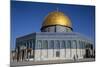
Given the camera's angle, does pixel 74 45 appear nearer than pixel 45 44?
No

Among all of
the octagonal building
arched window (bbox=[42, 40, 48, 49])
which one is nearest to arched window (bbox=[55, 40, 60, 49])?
the octagonal building

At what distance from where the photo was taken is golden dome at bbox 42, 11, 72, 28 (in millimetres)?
3062

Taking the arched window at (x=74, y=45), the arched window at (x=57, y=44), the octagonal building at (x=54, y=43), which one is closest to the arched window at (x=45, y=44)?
the octagonal building at (x=54, y=43)

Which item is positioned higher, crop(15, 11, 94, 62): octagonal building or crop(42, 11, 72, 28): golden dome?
crop(42, 11, 72, 28): golden dome

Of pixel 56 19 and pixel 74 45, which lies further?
pixel 74 45

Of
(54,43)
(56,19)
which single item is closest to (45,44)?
(54,43)

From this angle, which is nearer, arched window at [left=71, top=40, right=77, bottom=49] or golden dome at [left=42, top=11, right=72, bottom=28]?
golden dome at [left=42, top=11, right=72, bottom=28]

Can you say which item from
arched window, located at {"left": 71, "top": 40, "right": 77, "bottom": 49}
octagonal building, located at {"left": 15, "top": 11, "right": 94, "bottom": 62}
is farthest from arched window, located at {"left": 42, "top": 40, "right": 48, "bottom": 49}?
arched window, located at {"left": 71, "top": 40, "right": 77, "bottom": 49}

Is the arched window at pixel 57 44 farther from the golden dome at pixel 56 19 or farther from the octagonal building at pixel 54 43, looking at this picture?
the golden dome at pixel 56 19

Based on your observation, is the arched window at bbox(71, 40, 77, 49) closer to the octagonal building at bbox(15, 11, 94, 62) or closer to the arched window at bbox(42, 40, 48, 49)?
the octagonal building at bbox(15, 11, 94, 62)

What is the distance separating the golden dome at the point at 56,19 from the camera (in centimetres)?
306

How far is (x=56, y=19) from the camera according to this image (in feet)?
10.2

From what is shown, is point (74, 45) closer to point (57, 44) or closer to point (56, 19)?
point (57, 44)

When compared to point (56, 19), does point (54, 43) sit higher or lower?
lower
